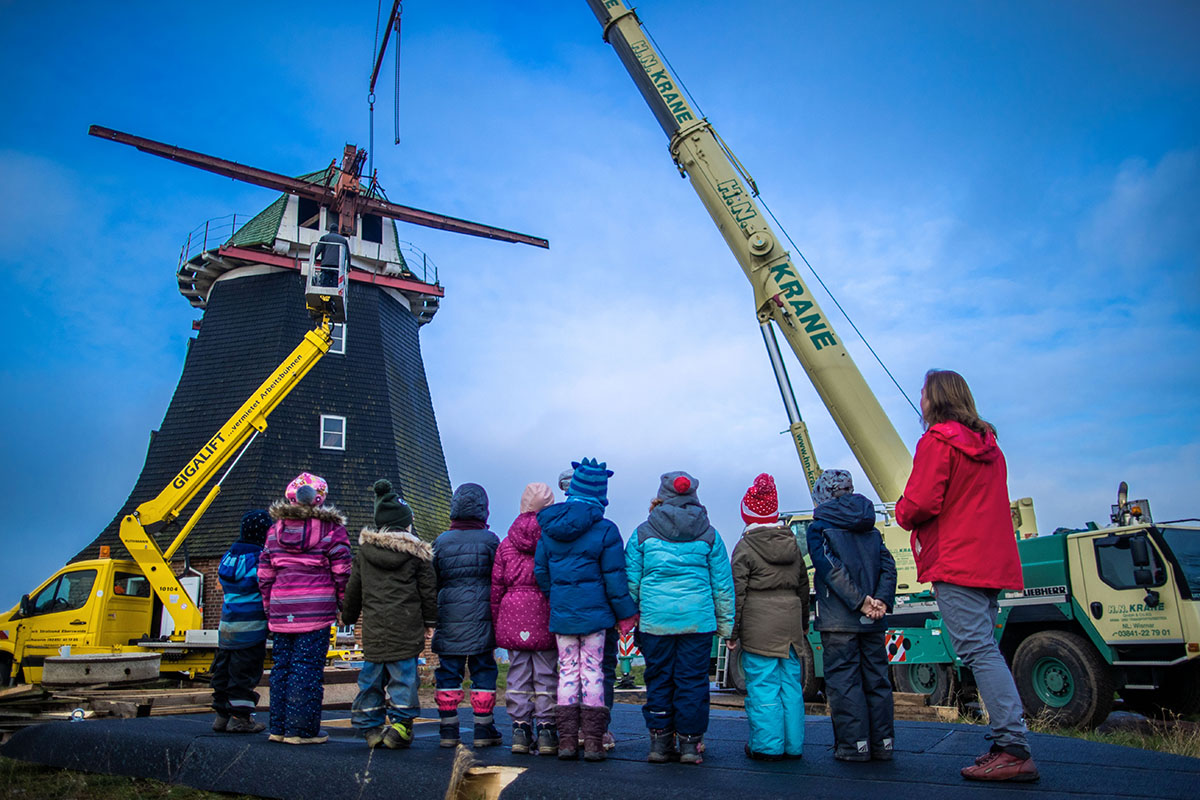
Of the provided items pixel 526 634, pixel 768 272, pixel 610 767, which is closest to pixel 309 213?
pixel 768 272

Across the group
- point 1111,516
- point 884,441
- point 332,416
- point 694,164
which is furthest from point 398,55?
point 1111,516

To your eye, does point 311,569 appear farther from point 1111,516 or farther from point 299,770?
point 1111,516

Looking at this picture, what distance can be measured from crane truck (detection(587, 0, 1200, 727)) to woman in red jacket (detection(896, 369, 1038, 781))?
2.78m

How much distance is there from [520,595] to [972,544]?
2485mm

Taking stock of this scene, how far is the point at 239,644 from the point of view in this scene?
5809 mm

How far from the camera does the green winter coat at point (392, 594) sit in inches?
200

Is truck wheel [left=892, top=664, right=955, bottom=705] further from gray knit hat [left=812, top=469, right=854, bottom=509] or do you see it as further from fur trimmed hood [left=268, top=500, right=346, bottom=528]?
fur trimmed hood [left=268, top=500, right=346, bottom=528]

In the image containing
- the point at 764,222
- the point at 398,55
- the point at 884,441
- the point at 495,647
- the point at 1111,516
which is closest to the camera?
the point at 495,647

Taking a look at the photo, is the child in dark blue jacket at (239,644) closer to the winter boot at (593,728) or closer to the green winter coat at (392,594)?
the green winter coat at (392,594)

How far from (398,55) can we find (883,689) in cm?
3389

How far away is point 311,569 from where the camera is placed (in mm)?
5344

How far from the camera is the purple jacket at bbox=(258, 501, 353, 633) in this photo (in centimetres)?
525

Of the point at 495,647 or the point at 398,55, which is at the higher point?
the point at 398,55

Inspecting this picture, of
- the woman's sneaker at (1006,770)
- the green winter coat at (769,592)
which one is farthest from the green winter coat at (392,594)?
the woman's sneaker at (1006,770)
